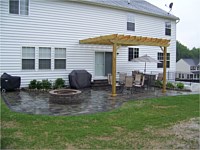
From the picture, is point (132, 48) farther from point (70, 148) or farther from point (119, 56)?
point (70, 148)

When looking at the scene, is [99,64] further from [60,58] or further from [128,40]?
[128,40]

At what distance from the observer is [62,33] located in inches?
570

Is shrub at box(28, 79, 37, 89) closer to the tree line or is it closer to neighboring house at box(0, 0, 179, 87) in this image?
neighboring house at box(0, 0, 179, 87)

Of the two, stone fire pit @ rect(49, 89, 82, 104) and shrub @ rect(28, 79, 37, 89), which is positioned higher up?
shrub @ rect(28, 79, 37, 89)

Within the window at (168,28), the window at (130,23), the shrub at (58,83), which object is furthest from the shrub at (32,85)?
the window at (168,28)

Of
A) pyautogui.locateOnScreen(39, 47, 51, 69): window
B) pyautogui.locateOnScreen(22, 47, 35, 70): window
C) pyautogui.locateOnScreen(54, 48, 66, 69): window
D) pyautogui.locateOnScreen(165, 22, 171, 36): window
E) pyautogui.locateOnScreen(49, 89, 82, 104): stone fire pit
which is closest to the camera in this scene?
pyautogui.locateOnScreen(49, 89, 82, 104): stone fire pit

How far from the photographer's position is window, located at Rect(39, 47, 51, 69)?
13.9 metres

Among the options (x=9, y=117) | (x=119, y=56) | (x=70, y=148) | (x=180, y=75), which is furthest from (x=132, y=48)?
(x=70, y=148)

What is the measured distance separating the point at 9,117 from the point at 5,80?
221 inches

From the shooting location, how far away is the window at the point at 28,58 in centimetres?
1330

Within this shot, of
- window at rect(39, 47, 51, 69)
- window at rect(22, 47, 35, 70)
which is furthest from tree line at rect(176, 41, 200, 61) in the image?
window at rect(22, 47, 35, 70)

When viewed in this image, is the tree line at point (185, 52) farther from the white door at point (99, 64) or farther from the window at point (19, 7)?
the window at point (19, 7)

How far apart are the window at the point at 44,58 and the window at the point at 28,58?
47cm

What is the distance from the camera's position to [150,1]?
23875 millimetres
